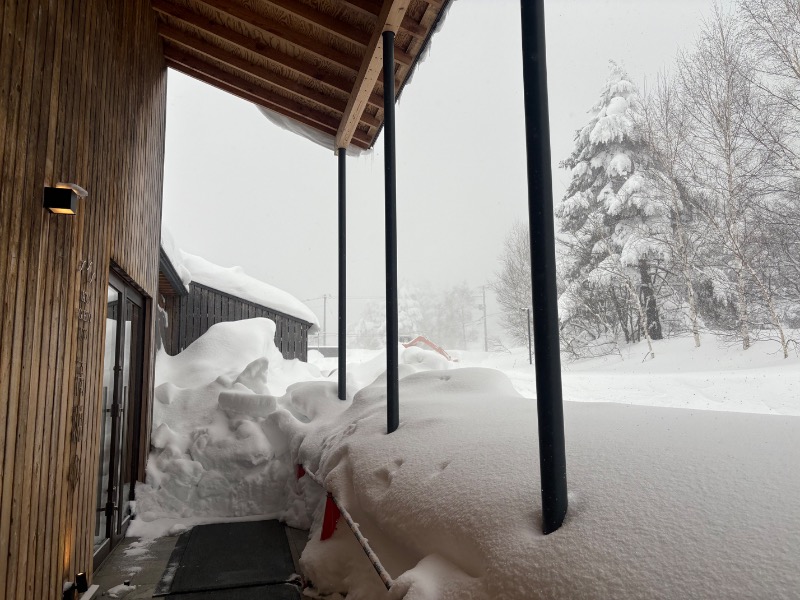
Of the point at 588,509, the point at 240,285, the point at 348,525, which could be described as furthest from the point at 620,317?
the point at 588,509

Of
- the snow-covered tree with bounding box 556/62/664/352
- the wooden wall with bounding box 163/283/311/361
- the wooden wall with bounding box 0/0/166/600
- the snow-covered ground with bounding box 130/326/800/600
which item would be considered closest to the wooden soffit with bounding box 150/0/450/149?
the wooden wall with bounding box 0/0/166/600

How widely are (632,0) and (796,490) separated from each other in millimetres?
7315

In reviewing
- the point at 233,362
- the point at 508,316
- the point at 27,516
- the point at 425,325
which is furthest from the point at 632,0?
the point at 425,325

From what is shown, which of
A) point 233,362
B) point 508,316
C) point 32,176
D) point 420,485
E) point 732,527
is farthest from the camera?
point 508,316

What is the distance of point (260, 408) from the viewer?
4.77 metres

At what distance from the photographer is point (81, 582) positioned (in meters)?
2.47

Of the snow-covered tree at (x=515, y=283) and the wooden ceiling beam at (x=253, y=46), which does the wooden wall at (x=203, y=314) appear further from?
the wooden ceiling beam at (x=253, y=46)

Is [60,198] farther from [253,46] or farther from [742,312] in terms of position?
[742,312]

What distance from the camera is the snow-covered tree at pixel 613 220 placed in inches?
351

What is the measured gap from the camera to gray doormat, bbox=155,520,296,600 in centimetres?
284

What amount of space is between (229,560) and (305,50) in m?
3.76

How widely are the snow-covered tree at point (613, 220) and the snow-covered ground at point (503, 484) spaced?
13.4ft

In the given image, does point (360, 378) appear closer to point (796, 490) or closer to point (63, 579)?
point (63, 579)

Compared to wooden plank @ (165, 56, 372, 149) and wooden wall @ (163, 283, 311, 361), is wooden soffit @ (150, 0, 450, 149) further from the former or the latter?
wooden wall @ (163, 283, 311, 361)
